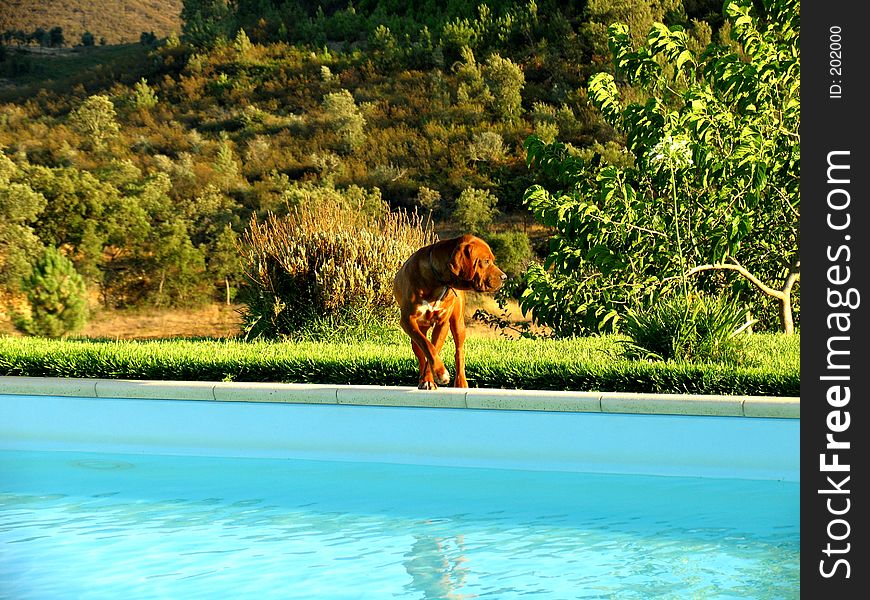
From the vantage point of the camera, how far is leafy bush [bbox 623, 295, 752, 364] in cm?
614

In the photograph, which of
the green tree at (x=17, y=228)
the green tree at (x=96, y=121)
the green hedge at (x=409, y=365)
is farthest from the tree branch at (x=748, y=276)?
the green tree at (x=96, y=121)

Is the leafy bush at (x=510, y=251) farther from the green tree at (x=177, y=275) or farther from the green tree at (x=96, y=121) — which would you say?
the green tree at (x=96, y=121)

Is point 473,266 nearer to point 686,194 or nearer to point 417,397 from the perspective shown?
point 417,397

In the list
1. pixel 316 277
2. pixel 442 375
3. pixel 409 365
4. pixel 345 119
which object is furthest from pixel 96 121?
pixel 442 375

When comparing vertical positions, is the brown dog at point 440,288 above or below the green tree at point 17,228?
below

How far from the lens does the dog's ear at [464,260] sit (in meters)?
4.96

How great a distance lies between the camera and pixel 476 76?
22125 millimetres

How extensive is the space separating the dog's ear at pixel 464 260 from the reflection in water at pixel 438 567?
1.25 meters

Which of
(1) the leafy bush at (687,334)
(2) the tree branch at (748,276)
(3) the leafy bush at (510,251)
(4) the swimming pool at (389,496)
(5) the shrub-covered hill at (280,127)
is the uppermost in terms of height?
(5) the shrub-covered hill at (280,127)

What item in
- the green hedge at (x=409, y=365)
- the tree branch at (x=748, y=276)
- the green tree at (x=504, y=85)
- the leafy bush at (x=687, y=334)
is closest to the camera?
the green hedge at (x=409, y=365)

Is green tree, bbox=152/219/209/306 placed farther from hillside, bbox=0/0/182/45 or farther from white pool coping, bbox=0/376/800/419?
hillside, bbox=0/0/182/45

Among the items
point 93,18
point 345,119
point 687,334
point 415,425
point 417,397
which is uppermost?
point 93,18

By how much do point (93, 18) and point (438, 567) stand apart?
31698mm

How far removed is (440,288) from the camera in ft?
17.1
